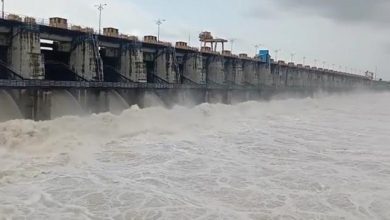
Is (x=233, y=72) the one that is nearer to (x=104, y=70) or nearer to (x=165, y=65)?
(x=165, y=65)

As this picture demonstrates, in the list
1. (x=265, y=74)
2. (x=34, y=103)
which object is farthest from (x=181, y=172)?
(x=265, y=74)

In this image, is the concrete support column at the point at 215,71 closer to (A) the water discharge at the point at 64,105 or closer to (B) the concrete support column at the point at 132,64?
(B) the concrete support column at the point at 132,64

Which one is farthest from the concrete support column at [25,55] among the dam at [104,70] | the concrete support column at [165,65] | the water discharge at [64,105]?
the concrete support column at [165,65]

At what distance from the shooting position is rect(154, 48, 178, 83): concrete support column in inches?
1684

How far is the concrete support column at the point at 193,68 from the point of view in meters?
48.4

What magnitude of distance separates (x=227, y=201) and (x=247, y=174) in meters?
3.98

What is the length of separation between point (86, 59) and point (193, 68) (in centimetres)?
1802

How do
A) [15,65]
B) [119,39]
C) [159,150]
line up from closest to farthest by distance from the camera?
1. [159,150]
2. [15,65]
3. [119,39]

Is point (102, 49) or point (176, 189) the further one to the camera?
point (102, 49)

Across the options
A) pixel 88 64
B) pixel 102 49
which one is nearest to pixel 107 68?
pixel 102 49

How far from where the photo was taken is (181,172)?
1845 centimetres

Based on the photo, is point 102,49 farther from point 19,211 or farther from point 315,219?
point 315,219

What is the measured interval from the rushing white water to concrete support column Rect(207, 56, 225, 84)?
2161cm

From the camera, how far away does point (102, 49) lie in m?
37.8
